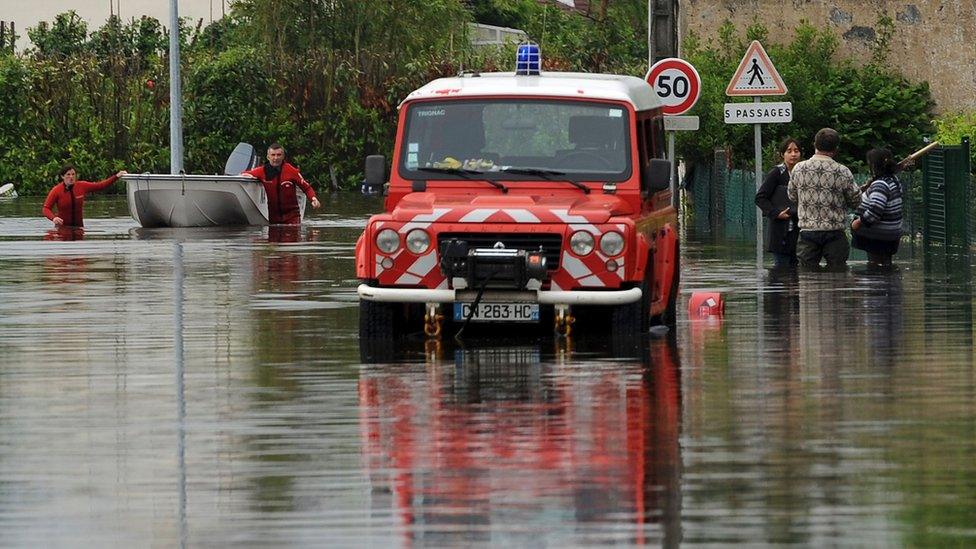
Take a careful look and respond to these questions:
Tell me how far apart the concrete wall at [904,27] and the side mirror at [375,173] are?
93.6 feet

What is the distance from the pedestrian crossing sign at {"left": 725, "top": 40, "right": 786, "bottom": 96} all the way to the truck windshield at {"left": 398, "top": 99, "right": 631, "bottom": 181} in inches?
396

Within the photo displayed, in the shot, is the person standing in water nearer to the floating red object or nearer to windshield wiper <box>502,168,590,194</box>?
the floating red object

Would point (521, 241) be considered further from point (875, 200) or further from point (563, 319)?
point (875, 200)

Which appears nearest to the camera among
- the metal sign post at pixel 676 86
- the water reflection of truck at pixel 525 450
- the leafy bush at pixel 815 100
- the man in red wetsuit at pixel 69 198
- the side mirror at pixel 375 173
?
the water reflection of truck at pixel 525 450

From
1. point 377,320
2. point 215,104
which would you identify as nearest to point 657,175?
point 377,320

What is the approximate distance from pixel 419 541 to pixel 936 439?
11.3 feet

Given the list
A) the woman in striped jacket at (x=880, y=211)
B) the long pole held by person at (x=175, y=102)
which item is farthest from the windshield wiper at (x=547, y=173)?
the long pole held by person at (x=175, y=102)

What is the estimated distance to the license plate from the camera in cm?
1638

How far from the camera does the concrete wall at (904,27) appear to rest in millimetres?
44750

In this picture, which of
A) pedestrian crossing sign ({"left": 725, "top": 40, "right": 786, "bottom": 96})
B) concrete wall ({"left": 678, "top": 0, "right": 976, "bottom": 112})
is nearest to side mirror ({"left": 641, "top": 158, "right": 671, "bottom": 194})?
pedestrian crossing sign ({"left": 725, "top": 40, "right": 786, "bottom": 96})

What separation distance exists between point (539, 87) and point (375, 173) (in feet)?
4.43

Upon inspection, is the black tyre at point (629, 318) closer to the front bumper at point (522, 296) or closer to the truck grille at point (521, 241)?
the front bumper at point (522, 296)

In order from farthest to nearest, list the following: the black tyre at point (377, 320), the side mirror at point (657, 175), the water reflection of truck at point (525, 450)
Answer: the side mirror at point (657, 175), the black tyre at point (377, 320), the water reflection of truck at point (525, 450)

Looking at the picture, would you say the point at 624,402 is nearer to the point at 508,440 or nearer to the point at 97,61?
the point at 508,440
